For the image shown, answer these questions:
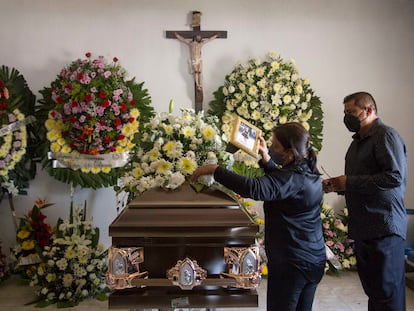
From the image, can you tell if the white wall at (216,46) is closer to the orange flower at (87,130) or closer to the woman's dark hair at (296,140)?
the orange flower at (87,130)

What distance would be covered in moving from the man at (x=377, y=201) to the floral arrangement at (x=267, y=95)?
1192 millimetres

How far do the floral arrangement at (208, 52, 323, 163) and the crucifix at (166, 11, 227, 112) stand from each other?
26 cm

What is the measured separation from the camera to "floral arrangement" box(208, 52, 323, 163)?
3205mm

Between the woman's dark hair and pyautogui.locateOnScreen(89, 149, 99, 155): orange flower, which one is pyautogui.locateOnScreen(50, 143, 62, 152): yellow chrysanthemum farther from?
the woman's dark hair

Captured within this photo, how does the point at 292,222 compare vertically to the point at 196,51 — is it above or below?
below

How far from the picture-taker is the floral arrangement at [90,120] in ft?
9.63

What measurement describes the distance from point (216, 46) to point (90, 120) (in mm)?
1334

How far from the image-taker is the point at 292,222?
60.3 inches

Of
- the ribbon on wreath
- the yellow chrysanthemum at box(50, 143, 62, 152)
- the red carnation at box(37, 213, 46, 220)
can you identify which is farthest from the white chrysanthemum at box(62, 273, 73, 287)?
the yellow chrysanthemum at box(50, 143, 62, 152)

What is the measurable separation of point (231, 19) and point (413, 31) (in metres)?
1.71

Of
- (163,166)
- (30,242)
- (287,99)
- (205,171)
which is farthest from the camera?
(287,99)

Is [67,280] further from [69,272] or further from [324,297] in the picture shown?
[324,297]

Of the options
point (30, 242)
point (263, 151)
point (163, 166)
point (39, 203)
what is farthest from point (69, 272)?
point (263, 151)

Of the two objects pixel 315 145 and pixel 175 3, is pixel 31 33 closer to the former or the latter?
pixel 175 3
